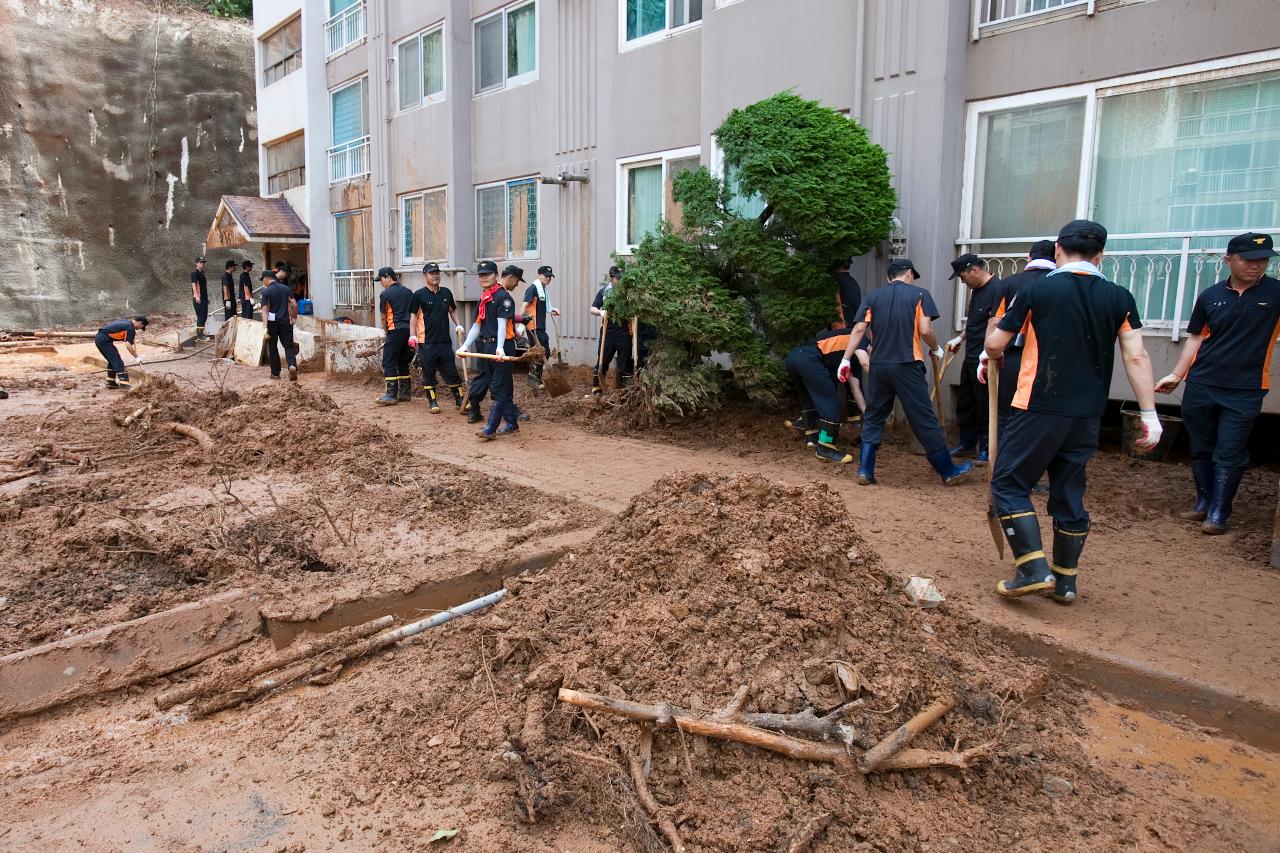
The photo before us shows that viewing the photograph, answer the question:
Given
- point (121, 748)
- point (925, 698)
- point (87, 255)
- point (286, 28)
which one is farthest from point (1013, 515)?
point (87, 255)

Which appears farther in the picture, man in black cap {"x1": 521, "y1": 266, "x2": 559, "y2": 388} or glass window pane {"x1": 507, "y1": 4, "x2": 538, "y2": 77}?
glass window pane {"x1": 507, "y1": 4, "x2": 538, "y2": 77}

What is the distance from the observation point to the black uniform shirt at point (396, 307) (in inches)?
436

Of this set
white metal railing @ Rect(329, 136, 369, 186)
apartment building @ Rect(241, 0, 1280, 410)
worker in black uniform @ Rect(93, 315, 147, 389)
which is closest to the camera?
apartment building @ Rect(241, 0, 1280, 410)

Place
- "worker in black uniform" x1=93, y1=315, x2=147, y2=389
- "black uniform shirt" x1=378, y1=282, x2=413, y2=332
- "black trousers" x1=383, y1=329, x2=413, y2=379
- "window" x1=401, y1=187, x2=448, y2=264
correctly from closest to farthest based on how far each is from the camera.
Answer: "black uniform shirt" x1=378, y1=282, x2=413, y2=332, "black trousers" x1=383, y1=329, x2=413, y2=379, "worker in black uniform" x1=93, y1=315, x2=147, y2=389, "window" x1=401, y1=187, x2=448, y2=264

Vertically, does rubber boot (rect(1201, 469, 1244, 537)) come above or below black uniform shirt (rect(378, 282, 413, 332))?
below

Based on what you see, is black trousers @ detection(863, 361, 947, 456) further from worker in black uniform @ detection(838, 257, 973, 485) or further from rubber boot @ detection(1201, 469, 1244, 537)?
rubber boot @ detection(1201, 469, 1244, 537)

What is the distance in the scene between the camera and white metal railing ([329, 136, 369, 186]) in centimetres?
1905

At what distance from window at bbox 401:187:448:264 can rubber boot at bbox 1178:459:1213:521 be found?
13207 millimetres

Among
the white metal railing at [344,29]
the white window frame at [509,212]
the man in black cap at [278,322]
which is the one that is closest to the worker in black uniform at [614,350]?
the white window frame at [509,212]

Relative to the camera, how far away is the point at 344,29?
1942cm

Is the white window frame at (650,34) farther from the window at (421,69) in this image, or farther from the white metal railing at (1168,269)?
the white metal railing at (1168,269)

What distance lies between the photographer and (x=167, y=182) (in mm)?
29547

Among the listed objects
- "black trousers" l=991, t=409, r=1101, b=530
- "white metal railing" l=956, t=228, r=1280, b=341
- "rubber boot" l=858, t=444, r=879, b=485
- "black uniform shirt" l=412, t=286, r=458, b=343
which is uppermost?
"white metal railing" l=956, t=228, r=1280, b=341

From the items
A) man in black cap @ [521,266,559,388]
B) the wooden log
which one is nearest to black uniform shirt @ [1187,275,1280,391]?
the wooden log
